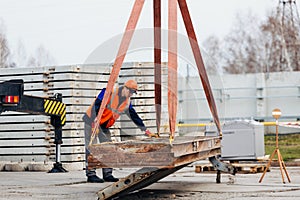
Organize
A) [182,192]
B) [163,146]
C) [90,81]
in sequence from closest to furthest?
[163,146] < [182,192] < [90,81]

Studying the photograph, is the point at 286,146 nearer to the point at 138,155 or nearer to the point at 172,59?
the point at 172,59

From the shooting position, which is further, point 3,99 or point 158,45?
point 3,99

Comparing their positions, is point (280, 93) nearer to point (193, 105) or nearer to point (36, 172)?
point (193, 105)

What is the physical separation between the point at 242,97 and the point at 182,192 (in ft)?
79.4

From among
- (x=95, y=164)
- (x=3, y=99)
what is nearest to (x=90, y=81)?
(x=3, y=99)

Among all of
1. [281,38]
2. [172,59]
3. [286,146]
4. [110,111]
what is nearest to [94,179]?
[110,111]

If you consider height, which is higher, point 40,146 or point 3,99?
point 3,99

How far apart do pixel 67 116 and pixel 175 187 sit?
5.69 meters

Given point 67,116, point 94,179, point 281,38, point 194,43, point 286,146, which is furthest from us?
point 281,38

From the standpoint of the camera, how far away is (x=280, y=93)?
3247 centimetres

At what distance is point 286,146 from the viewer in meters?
23.8

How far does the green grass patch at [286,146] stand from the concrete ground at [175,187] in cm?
546

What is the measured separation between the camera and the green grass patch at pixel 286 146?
19.1 m

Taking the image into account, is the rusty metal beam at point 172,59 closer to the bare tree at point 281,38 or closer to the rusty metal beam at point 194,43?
the rusty metal beam at point 194,43
